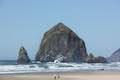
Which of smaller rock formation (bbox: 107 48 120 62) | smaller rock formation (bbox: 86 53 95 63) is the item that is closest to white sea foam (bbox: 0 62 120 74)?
smaller rock formation (bbox: 86 53 95 63)

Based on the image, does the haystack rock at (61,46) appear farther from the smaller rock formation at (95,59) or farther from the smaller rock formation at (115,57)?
the smaller rock formation at (115,57)

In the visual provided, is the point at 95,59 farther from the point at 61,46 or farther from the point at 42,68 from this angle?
the point at 42,68

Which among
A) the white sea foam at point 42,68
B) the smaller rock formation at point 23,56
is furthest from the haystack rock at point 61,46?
the white sea foam at point 42,68

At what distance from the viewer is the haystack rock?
2427 inches

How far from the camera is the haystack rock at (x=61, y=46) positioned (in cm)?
6165

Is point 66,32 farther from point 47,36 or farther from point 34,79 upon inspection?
point 34,79

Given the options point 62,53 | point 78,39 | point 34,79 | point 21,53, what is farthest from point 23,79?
point 78,39

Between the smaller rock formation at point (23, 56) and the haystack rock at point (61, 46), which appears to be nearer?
the smaller rock formation at point (23, 56)

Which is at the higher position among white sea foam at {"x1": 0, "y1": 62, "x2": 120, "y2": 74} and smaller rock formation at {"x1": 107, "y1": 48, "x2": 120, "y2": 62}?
smaller rock formation at {"x1": 107, "y1": 48, "x2": 120, "y2": 62}

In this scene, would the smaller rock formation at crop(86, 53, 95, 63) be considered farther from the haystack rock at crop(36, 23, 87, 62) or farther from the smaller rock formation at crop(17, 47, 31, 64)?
the smaller rock formation at crop(17, 47, 31, 64)

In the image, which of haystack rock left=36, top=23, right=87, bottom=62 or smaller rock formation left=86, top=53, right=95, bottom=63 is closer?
smaller rock formation left=86, top=53, right=95, bottom=63

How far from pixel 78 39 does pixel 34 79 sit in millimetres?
42385

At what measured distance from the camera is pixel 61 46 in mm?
64500

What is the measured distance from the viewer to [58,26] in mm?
69188
